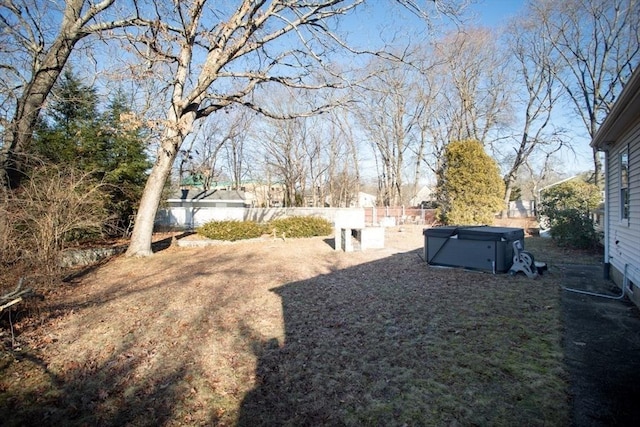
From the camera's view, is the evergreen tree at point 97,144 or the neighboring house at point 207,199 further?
the neighboring house at point 207,199

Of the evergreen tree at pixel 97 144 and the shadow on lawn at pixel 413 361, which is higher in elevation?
the evergreen tree at pixel 97 144

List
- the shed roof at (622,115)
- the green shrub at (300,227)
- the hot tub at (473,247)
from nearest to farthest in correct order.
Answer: the shed roof at (622,115), the hot tub at (473,247), the green shrub at (300,227)

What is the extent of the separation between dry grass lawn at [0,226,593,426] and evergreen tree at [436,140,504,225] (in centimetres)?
976

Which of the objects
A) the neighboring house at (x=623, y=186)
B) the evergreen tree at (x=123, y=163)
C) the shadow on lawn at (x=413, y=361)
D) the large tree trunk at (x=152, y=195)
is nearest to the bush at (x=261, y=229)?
the evergreen tree at (x=123, y=163)

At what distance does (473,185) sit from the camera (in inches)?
643

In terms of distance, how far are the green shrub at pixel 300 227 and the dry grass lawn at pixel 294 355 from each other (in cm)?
811

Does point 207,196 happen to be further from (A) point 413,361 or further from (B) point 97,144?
(A) point 413,361

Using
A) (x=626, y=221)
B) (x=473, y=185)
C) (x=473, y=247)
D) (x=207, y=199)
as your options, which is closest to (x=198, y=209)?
(x=207, y=199)

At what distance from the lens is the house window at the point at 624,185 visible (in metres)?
6.15

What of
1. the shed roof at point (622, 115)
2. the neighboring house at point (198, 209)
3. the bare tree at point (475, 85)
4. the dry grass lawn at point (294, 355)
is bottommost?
the dry grass lawn at point (294, 355)

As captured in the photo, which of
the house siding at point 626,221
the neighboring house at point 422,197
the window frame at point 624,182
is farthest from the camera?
the neighboring house at point 422,197

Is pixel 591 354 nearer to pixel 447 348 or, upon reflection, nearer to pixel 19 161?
pixel 447 348

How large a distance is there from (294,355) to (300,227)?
38.6ft

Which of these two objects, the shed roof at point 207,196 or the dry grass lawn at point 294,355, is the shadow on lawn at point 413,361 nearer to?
the dry grass lawn at point 294,355
